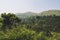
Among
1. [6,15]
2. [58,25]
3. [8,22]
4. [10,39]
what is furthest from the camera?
[58,25]

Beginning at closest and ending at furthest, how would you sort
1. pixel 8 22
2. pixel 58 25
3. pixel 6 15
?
pixel 8 22
pixel 6 15
pixel 58 25

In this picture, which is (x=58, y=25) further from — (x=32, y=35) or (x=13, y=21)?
(x=32, y=35)

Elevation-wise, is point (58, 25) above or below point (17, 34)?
below

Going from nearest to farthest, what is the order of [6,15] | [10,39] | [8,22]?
[10,39]
[8,22]
[6,15]

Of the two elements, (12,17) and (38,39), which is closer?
(38,39)

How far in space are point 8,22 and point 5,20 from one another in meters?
0.92

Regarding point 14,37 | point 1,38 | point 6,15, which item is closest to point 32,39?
point 14,37

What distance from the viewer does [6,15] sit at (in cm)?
4722

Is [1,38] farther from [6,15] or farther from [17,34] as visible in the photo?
[6,15]

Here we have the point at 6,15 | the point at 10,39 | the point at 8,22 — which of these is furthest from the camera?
the point at 6,15

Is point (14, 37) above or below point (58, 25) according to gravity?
above

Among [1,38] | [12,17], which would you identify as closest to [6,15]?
[12,17]

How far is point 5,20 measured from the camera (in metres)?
44.6

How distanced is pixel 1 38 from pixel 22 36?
9.76 ft
